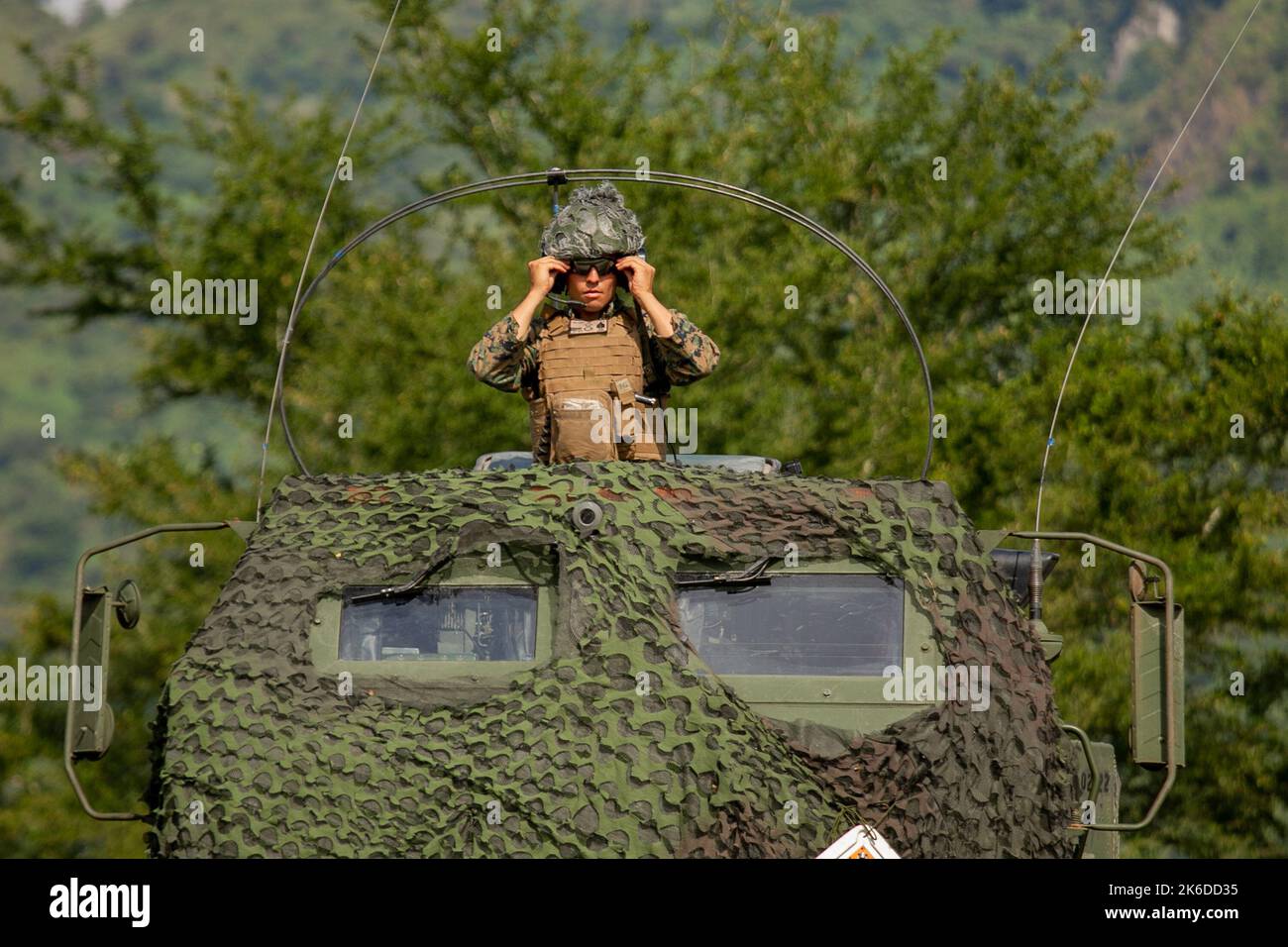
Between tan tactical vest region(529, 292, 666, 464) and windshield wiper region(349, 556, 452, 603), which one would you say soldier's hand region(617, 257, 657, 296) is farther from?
windshield wiper region(349, 556, 452, 603)

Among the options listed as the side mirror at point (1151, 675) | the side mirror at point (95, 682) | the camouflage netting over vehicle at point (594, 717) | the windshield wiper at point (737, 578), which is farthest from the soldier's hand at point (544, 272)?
the side mirror at point (1151, 675)

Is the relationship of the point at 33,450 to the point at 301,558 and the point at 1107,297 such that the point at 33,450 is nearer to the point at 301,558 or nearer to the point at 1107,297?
the point at 1107,297

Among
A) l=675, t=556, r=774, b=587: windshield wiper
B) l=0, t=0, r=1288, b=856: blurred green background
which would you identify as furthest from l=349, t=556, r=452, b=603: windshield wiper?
l=0, t=0, r=1288, b=856: blurred green background

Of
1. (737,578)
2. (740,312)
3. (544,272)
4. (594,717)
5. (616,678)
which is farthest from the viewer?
(740,312)

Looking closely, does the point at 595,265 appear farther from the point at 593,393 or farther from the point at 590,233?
the point at 593,393

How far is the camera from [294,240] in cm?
2461

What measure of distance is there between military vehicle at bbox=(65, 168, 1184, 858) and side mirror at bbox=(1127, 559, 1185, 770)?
1cm

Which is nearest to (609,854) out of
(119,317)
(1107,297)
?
(1107,297)

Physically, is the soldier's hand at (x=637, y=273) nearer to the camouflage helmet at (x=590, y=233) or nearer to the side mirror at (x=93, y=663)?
the camouflage helmet at (x=590, y=233)

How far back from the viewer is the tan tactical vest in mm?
8469

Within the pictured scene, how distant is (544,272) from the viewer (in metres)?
8.50

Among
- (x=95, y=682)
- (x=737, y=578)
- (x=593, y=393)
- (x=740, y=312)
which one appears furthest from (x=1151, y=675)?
(x=740, y=312)

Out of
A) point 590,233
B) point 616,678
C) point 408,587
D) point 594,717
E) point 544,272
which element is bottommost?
Result: point 594,717

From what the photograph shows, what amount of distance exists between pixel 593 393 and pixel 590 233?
1.98 ft
